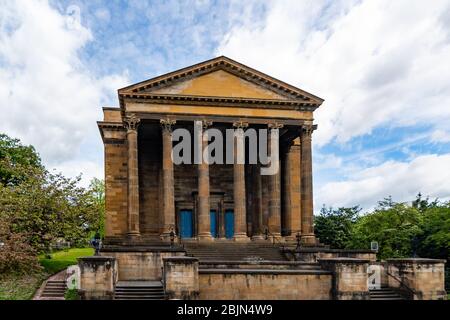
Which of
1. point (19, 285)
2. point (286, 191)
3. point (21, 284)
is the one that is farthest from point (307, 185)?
point (19, 285)

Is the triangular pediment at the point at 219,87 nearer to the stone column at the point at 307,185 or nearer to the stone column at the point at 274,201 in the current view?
the stone column at the point at 274,201

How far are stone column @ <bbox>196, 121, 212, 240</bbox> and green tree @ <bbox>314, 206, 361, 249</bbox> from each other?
76.3ft

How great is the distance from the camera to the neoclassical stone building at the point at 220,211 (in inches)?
906

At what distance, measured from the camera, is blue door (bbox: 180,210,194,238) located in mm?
40500

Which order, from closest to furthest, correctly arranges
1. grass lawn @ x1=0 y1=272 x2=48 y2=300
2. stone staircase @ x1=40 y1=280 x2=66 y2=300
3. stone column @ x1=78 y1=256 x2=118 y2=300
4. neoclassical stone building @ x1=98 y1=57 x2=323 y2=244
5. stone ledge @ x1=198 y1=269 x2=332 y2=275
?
stone column @ x1=78 y1=256 x2=118 y2=300
stone ledge @ x1=198 y1=269 x2=332 y2=275
grass lawn @ x1=0 y1=272 x2=48 y2=300
stone staircase @ x1=40 y1=280 x2=66 y2=300
neoclassical stone building @ x1=98 y1=57 x2=323 y2=244

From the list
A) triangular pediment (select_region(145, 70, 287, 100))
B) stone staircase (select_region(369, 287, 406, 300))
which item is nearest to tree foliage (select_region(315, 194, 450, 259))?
stone staircase (select_region(369, 287, 406, 300))

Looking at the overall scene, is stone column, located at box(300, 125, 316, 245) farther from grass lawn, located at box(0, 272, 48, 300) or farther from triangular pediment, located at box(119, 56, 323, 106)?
grass lawn, located at box(0, 272, 48, 300)

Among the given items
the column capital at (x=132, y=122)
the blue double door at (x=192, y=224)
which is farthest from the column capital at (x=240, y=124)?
the blue double door at (x=192, y=224)

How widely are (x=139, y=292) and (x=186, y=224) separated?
17.2m

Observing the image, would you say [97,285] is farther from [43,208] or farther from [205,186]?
[205,186]

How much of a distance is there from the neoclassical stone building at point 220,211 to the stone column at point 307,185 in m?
0.07

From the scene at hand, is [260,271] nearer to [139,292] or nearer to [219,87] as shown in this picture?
[139,292]

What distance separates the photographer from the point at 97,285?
22438 millimetres
